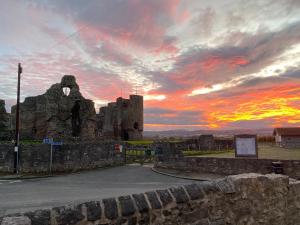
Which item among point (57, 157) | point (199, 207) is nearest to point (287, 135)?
point (57, 157)

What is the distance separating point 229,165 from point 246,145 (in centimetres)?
180

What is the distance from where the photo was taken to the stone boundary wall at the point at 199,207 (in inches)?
157

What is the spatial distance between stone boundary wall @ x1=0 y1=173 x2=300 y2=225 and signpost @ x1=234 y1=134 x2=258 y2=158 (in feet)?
45.2

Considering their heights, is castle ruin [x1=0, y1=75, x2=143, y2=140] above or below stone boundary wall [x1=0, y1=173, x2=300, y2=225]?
above

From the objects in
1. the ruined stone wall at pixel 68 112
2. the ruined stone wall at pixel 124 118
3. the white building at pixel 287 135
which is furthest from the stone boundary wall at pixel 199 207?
the ruined stone wall at pixel 124 118

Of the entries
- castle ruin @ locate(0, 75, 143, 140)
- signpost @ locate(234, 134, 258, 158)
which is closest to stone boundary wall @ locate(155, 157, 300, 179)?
signpost @ locate(234, 134, 258, 158)

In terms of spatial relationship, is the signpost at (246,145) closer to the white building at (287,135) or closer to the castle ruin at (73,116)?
the castle ruin at (73,116)

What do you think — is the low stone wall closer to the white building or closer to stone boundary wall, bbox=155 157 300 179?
stone boundary wall, bbox=155 157 300 179

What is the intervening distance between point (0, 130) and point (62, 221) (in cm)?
4452

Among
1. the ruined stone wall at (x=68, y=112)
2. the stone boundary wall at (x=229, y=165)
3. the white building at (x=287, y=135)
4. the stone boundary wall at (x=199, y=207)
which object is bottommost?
the stone boundary wall at (x=229, y=165)

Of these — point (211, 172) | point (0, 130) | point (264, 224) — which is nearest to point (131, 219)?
point (264, 224)

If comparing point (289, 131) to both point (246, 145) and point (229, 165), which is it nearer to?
point (246, 145)

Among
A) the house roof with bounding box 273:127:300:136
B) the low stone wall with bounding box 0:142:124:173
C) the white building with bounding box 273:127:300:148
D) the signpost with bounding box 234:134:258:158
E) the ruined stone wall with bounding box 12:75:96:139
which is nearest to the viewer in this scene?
the signpost with bounding box 234:134:258:158

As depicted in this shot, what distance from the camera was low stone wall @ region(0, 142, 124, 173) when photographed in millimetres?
24266
